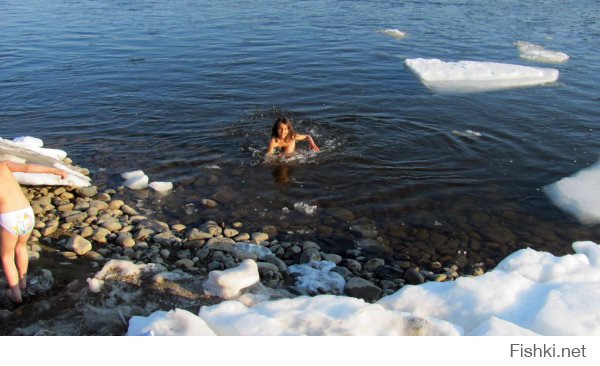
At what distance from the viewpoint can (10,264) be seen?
175 inches

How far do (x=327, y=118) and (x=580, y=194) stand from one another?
16.6ft

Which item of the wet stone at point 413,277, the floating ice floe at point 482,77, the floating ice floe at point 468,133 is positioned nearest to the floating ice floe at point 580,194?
the floating ice floe at point 468,133

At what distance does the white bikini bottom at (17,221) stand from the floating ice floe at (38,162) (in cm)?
271

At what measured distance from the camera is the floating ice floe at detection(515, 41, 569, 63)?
14.2 metres

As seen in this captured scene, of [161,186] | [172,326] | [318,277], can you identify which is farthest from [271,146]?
[172,326]

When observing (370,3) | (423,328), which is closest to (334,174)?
(423,328)

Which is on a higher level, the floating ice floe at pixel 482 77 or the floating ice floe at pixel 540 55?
the floating ice floe at pixel 540 55

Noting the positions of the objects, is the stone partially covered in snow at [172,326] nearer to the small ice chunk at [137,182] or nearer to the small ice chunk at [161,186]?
the small ice chunk at [161,186]

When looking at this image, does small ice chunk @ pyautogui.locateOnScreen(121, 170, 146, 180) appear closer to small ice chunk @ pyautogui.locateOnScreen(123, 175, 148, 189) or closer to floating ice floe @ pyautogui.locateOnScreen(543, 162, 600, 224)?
small ice chunk @ pyautogui.locateOnScreen(123, 175, 148, 189)

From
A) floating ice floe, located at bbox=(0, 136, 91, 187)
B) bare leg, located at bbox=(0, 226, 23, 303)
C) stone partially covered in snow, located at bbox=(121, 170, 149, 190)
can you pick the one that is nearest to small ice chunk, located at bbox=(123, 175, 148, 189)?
stone partially covered in snow, located at bbox=(121, 170, 149, 190)

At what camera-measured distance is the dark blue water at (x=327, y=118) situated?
707 centimetres

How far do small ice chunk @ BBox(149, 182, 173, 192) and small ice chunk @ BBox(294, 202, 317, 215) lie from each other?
80.6 inches

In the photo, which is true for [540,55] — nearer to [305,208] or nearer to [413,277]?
[305,208]
